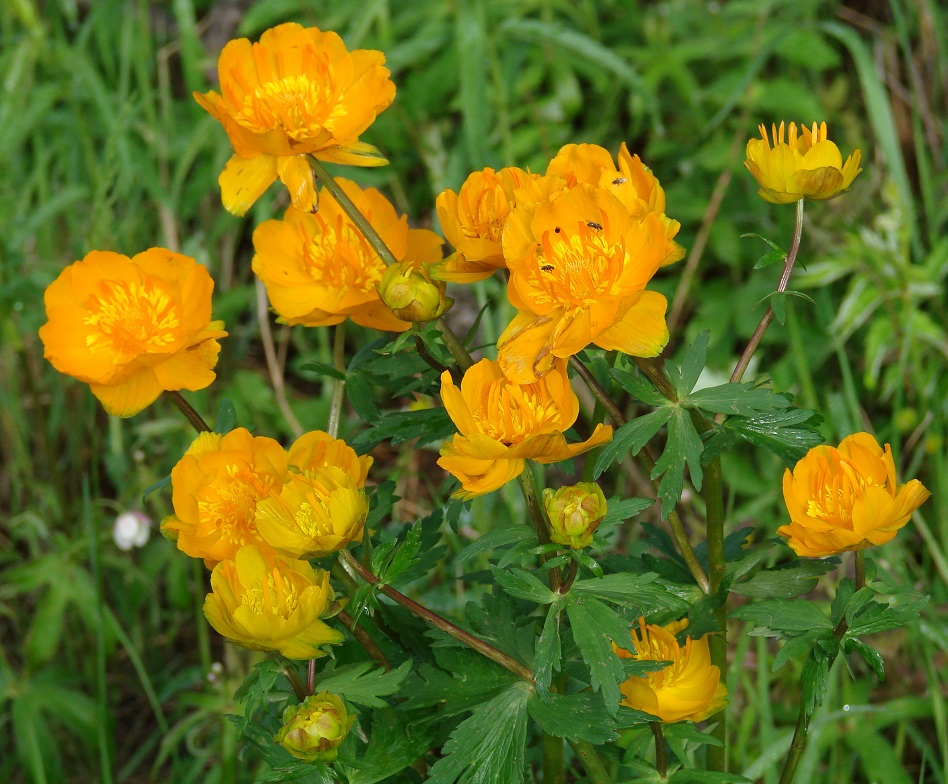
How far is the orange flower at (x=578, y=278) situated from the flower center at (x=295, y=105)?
21 cm

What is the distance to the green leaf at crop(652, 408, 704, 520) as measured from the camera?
80cm

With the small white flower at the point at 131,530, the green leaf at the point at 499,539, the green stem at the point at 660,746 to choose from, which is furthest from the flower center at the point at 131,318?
the small white flower at the point at 131,530

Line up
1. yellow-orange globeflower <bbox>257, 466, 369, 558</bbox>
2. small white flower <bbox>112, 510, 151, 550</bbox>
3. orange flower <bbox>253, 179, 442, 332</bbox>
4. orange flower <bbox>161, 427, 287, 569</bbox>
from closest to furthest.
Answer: yellow-orange globeflower <bbox>257, 466, 369, 558</bbox>, orange flower <bbox>161, 427, 287, 569</bbox>, orange flower <bbox>253, 179, 442, 332</bbox>, small white flower <bbox>112, 510, 151, 550</bbox>

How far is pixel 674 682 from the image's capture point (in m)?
0.92

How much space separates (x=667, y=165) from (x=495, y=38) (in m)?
0.43

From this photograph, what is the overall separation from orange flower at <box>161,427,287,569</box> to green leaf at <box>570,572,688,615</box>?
256 millimetres

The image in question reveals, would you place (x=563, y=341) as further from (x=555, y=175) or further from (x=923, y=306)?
(x=923, y=306)

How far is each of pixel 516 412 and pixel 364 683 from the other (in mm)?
238

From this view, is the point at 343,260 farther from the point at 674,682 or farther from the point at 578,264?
the point at 674,682

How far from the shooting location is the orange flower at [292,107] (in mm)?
874

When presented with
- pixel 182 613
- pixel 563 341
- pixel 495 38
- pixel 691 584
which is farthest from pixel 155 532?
pixel 563 341

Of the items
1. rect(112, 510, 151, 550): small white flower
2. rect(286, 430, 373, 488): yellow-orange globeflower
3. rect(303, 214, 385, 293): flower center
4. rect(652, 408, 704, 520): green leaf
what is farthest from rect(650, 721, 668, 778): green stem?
rect(112, 510, 151, 550): small white flower

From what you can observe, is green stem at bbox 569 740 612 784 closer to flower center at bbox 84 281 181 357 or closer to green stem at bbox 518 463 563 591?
green stem at bbox 518 463 563 591

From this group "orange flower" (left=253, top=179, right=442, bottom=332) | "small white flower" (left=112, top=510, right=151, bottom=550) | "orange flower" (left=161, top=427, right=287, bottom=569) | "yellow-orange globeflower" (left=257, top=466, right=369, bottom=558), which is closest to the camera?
"yellow-orange globeflower" (left=257, top=466, right=369, bottom=558)
